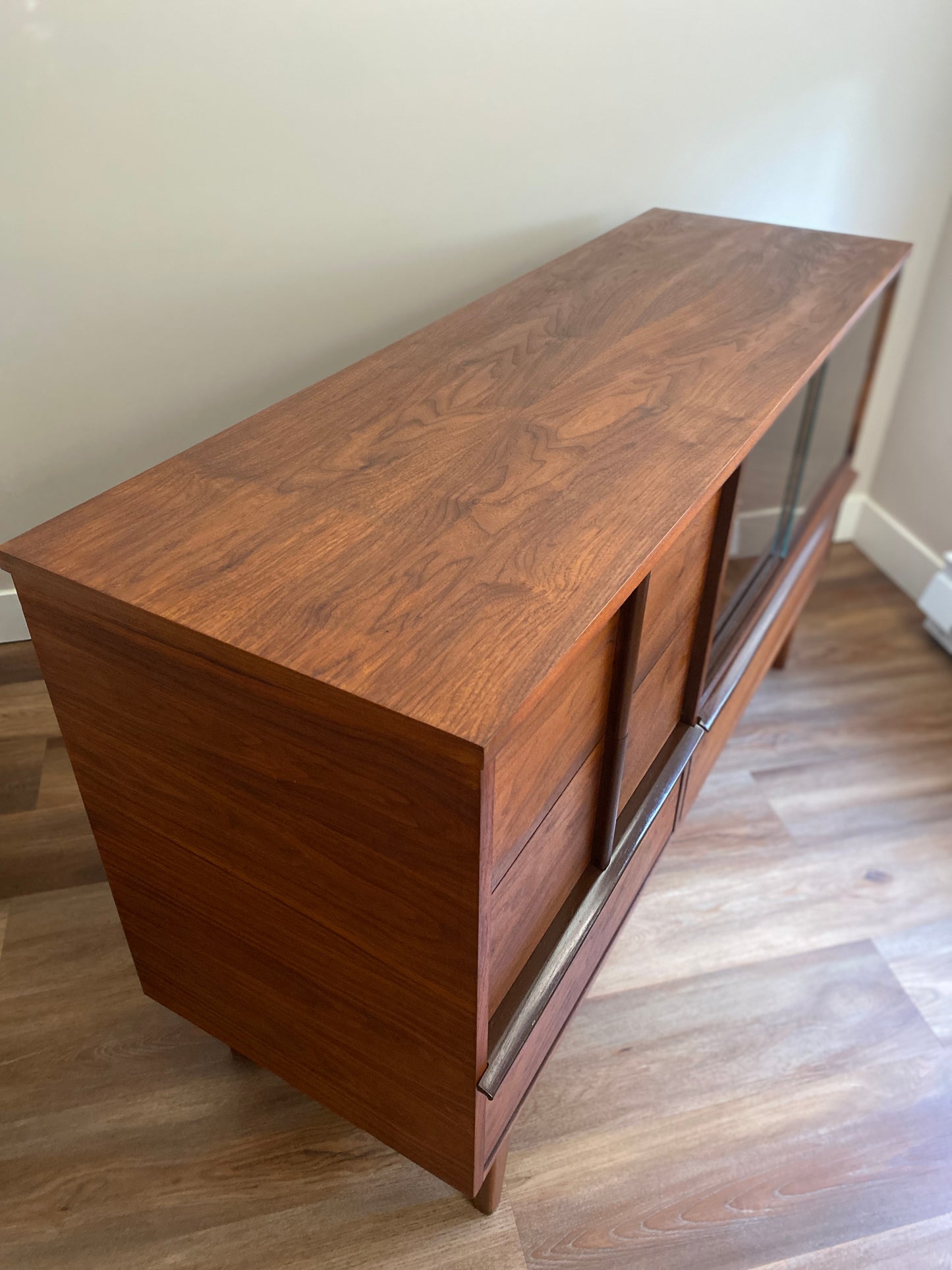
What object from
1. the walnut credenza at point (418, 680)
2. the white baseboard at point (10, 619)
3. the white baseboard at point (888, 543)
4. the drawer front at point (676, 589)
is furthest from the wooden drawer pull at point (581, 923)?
the white baseboard at point (10, 619)

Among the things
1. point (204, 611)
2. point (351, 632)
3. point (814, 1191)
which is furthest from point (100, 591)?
point (814, 1191)

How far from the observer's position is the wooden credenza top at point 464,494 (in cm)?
66

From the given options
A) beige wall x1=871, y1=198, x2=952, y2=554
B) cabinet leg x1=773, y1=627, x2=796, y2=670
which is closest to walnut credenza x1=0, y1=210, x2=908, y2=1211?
cabinet leg x1=773, y1=627, x2=796, y2=670

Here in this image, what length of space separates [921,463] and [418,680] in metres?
1.80

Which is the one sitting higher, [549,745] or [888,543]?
[549,745]

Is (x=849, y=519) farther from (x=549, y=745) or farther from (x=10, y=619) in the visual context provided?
(x=10, y=619)

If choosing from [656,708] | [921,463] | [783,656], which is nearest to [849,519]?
[921,463]

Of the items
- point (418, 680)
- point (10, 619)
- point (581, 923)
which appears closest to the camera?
point (418, 680)

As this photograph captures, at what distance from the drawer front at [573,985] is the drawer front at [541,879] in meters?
0.06

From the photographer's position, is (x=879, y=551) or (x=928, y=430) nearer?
(x=928, y=430)

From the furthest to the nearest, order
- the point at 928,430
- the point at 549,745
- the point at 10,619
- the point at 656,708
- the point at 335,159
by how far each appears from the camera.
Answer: the point at 928,430 < the point at 10,619 < the point at 335,159 < the point at 656,708 < the point at 549,745

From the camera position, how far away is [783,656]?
1845 mm

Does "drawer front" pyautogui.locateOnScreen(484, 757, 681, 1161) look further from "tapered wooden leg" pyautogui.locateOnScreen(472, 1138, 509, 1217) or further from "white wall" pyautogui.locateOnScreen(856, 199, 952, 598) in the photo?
"white wall" pyautogui.locateOnScreen(856, 199, 952, 598)

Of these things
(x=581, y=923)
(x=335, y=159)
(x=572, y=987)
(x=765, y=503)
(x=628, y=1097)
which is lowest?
(x=628, y=1097)
